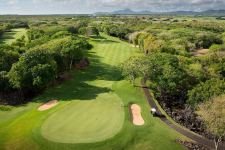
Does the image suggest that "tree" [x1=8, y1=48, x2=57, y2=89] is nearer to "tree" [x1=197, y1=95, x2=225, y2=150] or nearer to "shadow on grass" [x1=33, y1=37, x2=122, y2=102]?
"shadow on grass" [x1=33, y1=37, x2=122, y2=102]

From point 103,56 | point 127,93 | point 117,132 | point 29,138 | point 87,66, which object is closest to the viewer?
point 29,138

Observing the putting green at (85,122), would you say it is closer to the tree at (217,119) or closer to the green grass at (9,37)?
the tree at (217,119)

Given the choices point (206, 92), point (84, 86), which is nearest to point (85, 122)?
point (84, 86)

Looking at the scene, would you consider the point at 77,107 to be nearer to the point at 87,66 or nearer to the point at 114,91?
the point at 114,91

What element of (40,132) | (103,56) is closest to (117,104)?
(40,132)

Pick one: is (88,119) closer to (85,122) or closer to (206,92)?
(85,122)

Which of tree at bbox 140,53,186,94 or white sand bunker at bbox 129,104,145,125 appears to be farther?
tree at bbox 140,53,186,94

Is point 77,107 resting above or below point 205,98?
below

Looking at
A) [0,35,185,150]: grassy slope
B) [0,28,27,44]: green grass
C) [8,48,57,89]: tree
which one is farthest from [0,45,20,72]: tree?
[0,28,27,44]: green grass
